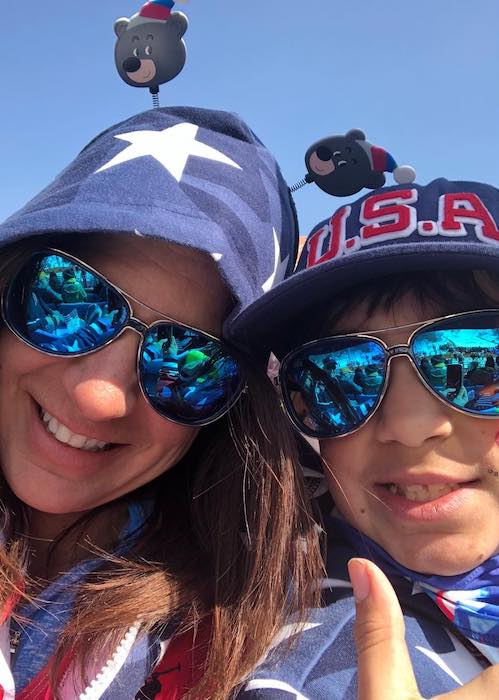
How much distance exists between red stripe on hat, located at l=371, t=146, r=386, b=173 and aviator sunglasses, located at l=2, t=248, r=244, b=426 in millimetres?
1070

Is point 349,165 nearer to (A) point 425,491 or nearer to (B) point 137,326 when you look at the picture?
(B) point 137,326

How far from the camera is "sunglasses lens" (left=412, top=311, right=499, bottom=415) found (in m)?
1.25

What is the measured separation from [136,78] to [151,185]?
1.08m

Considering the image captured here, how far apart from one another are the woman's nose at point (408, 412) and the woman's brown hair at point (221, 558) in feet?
0.94

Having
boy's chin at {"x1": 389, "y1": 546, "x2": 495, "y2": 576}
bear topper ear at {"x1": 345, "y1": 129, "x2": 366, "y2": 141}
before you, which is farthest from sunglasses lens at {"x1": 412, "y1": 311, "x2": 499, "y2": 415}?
bear topper ear at {"x1": 345, "y1": 129, "x2": 366, "y2": 141}

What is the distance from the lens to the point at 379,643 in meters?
0.82

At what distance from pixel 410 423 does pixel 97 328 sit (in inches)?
31.2

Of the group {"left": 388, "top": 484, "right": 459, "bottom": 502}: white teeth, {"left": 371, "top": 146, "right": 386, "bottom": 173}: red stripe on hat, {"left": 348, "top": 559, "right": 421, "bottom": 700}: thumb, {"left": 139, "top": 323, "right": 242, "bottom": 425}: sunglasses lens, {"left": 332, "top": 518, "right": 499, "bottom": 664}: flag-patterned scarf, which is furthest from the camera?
{"left": 371, "top": 146, "right": 386, "bottom": 173}: red stripe on hat

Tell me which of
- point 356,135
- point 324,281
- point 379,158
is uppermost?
point 356,135

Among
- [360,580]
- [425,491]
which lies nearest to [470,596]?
[425,491]

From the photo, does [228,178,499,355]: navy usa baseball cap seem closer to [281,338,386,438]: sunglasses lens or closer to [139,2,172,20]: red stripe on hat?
[281,338,386,438]: sunglasses lens

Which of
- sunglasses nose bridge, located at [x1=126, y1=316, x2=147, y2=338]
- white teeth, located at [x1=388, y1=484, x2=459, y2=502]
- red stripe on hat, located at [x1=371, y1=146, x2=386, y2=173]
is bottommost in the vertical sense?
white teeth, located at [x1=388, y1=484, x2=459, y2=502]

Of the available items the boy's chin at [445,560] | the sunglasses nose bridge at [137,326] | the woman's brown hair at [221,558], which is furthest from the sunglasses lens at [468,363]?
the sunglasses nose bridge at [137,326]

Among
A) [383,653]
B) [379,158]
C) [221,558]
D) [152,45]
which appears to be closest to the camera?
[383,653]
